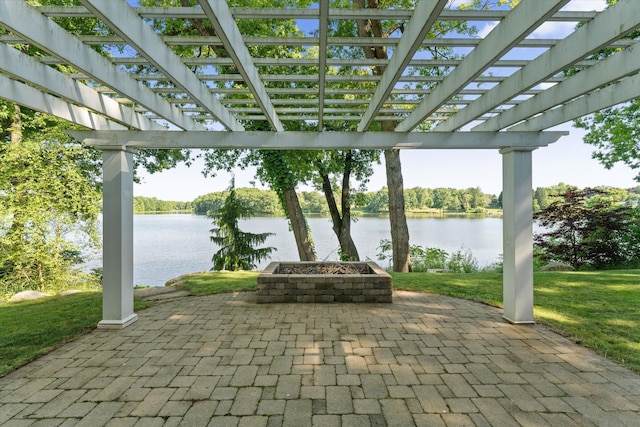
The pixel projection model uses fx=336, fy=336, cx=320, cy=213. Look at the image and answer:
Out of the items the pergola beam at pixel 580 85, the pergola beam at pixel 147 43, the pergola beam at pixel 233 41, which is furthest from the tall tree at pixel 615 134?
the pergola beam at pixel 147 43

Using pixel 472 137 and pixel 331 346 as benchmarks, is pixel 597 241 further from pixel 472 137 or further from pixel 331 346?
pixel 331 346

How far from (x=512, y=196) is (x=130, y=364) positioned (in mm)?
4817

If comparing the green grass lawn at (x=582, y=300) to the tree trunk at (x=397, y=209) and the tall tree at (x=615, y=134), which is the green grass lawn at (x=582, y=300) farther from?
the tall tree at (x=615, y=134)

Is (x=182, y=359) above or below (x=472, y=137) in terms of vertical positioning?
below

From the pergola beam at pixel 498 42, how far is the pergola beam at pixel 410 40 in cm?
54

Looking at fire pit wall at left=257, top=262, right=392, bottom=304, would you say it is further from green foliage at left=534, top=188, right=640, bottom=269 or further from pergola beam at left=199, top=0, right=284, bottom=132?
green foliage at left=534, top=188, right=640, bottom=269

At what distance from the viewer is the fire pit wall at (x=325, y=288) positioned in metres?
5.46

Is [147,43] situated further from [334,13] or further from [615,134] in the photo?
[615,134]

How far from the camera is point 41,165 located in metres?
8.49

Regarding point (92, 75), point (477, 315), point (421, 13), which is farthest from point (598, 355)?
point (92, 75)

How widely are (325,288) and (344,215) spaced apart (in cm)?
667

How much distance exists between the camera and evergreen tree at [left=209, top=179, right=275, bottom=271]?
12.4 metres

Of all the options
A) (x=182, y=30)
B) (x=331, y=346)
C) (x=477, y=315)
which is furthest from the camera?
(x=182, y=30)

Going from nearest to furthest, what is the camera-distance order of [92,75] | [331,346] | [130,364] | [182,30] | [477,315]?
1. [92,75]
2. [130,364]
3. [331,346]
4. [477,315]
5. [182,30]
